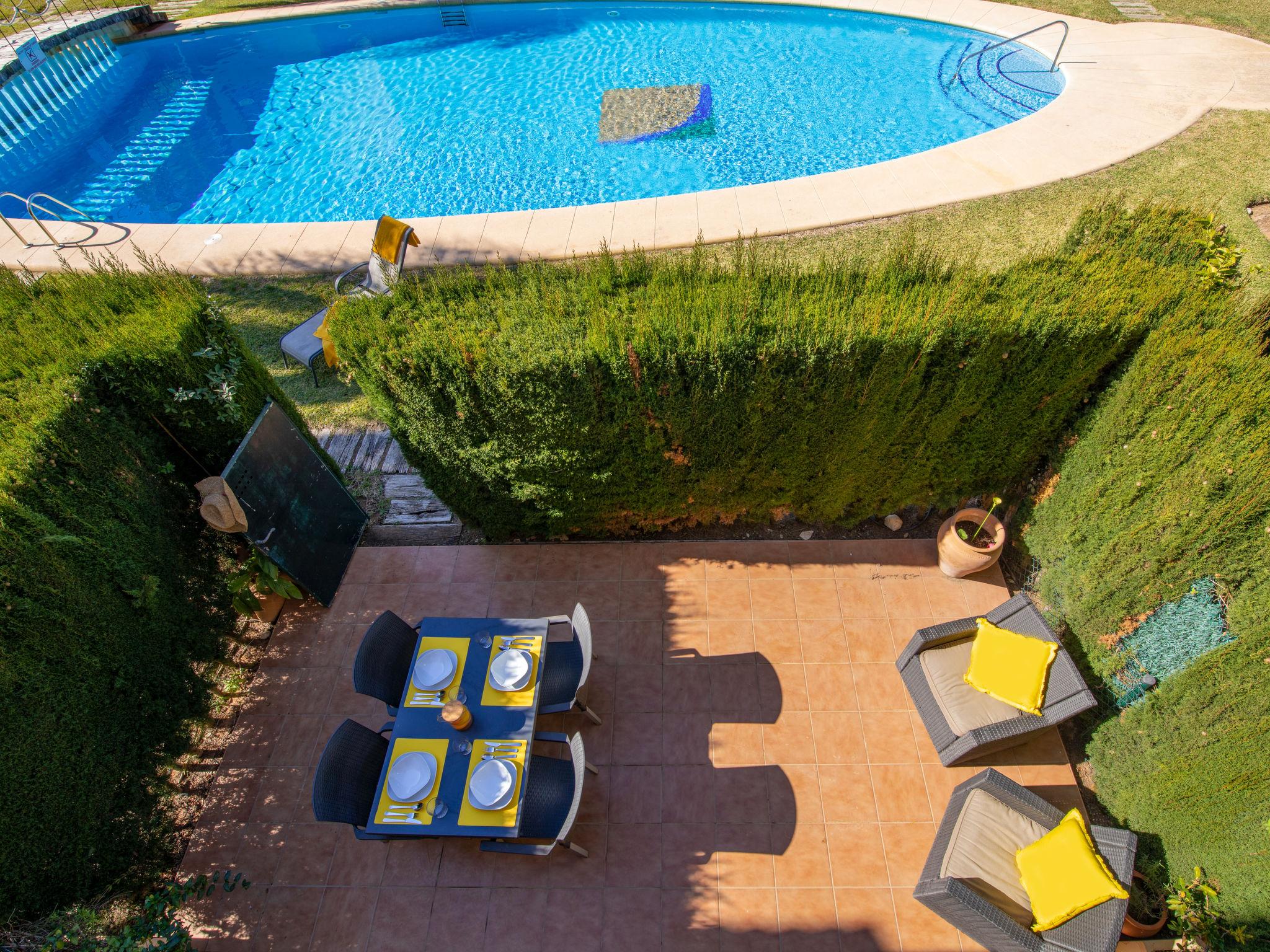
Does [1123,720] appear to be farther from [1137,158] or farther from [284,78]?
[284,78]

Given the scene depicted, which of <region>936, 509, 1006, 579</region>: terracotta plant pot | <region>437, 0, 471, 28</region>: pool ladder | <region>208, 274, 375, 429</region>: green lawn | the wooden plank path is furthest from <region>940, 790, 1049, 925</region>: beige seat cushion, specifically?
<region>437, 0, 471, 28</region>: pool ladder

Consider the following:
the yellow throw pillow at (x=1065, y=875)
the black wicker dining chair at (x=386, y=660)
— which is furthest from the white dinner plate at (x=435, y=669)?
the yellow throw pillow at (x=1065, y=875)

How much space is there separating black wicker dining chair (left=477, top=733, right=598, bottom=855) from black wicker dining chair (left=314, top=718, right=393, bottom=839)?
0.14 meters

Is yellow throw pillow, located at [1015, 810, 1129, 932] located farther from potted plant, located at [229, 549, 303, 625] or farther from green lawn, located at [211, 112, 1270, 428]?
green lawn, located at [211, 112, 1270, 428]

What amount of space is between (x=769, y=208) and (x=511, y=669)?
26.9 ft

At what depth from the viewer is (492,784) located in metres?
4.48

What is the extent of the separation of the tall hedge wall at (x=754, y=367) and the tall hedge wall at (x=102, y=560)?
1.57m

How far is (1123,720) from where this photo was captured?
5.10 meters

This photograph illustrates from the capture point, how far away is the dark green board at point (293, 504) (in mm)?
5715

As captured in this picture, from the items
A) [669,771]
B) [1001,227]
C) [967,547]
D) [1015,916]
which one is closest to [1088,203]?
[1001,227]

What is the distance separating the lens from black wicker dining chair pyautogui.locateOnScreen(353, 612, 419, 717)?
507 centimetres

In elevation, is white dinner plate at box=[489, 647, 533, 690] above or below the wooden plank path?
above

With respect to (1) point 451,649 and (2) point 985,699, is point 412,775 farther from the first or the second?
(2) point 985,699

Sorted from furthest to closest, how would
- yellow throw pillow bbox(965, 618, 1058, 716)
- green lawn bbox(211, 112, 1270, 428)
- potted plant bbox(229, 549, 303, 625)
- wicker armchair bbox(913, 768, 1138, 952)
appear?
green lawn bbox(211, 112, 1270, 428) < potted plant bbox(229, 549, 303, 625) < yellow throw pillow bbox(965, 618, 1058, 716) < wicker armchair bbox(913, 768, 1138, 952)
